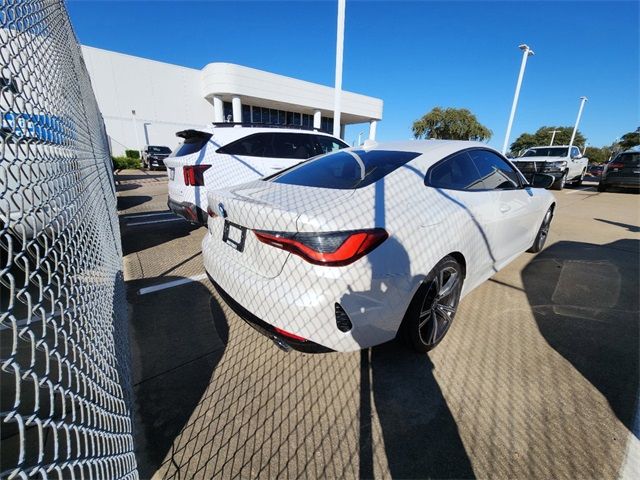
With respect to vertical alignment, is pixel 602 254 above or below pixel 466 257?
below

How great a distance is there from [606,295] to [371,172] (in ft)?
10.6

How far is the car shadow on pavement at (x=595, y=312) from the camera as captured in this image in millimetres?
2188

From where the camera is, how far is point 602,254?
4773 millimetres

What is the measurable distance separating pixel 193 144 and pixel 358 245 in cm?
390

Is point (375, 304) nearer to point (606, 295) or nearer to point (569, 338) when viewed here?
point (569, 338)

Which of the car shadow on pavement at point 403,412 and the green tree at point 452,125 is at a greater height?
the green tree at point 452,125

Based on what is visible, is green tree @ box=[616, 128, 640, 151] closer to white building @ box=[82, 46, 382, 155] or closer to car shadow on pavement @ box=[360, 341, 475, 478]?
white building @ box=[82, 46, 382, 155]

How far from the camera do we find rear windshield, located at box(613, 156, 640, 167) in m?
11.7

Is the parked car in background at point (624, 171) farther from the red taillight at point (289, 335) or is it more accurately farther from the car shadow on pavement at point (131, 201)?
the car shadow on pavement at point (131, 201)

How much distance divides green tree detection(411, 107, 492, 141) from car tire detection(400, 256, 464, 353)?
3931cm

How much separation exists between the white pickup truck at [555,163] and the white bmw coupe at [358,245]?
34.7ft

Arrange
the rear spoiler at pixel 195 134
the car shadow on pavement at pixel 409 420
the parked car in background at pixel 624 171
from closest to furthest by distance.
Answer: the car shadow on pavement at pixel 409 420, the rear spoiler at pixel 195 134, the parked car in background at pixel 624 171

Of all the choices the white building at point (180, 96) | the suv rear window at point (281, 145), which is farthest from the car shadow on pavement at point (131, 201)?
the white building at point (180, 96)

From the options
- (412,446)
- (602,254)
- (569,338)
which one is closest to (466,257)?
(569,338)
